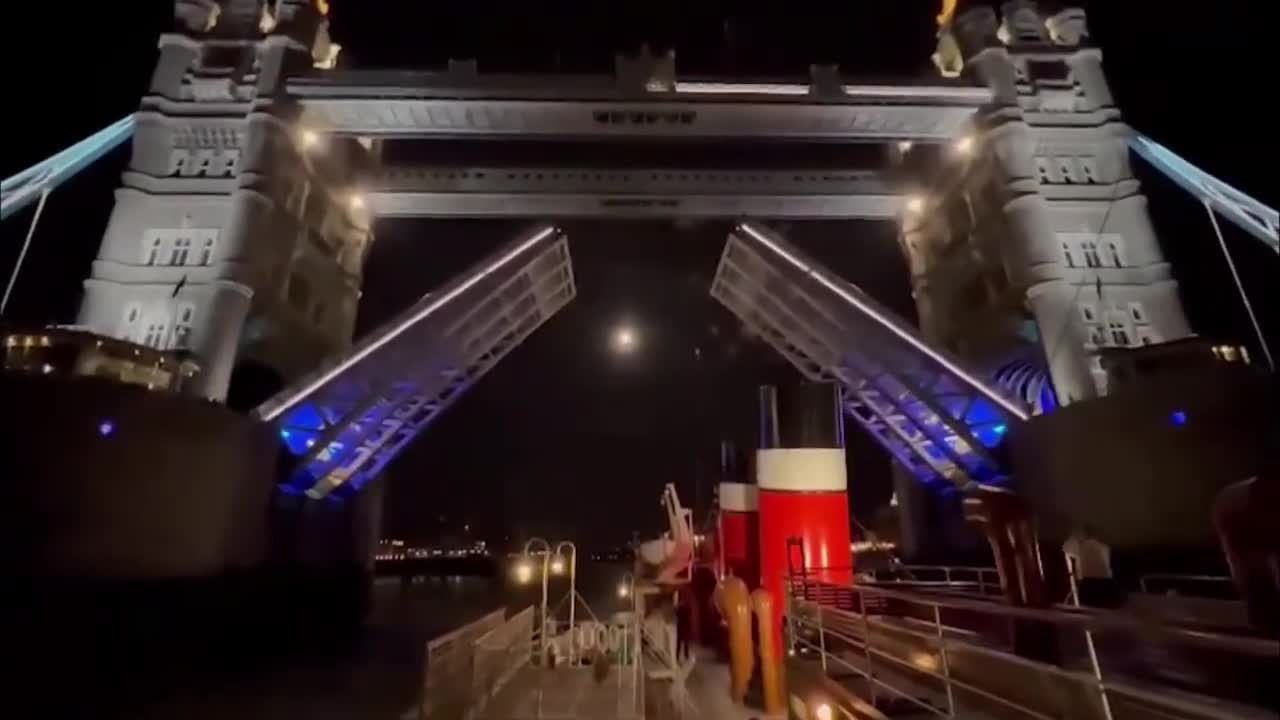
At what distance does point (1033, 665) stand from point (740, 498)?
805 centimetres

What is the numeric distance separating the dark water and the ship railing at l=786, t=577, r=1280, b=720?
562 centimetres

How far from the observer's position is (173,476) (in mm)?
13844

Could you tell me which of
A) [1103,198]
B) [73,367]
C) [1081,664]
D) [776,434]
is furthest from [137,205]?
[1103,198]

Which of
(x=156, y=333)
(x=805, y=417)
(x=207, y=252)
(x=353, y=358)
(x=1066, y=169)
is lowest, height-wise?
(x=805, y=417)

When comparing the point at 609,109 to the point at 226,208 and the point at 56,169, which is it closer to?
the point at 226,208

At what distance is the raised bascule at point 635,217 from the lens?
19078 mm

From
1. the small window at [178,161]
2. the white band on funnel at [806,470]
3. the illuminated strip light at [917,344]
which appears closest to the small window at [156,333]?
the small window at [178,161]

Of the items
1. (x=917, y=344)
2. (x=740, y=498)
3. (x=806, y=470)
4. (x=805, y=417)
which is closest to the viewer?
(x=806, y=470)

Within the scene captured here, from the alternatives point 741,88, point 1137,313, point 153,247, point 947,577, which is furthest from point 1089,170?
point 153,247

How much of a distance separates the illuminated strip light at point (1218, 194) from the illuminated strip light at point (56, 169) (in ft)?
105

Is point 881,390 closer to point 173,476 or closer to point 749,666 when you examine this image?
point 749,666

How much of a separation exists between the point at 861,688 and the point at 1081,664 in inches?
51.9

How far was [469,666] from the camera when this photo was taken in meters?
6.65

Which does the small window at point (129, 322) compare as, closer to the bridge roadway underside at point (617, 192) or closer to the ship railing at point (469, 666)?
the bridge roadway underside at point (617, 192)
